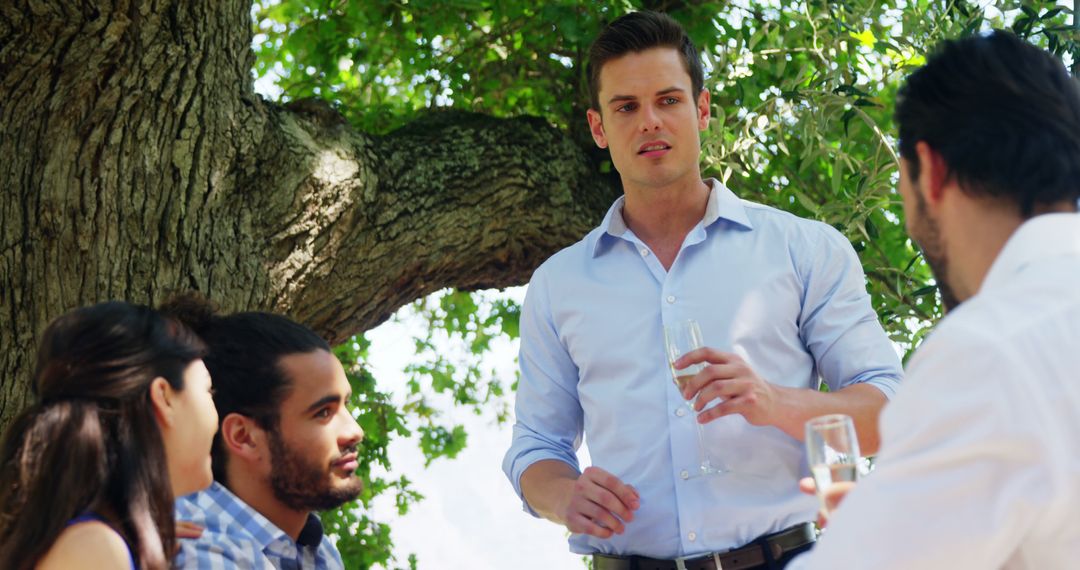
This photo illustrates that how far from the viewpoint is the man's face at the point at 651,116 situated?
375 cm

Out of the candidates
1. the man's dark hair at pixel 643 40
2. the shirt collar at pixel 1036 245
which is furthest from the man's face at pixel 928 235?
the man's dark hair at pixel 643 40

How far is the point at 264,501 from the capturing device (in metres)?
3.14

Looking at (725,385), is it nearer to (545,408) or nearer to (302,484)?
(545,408)

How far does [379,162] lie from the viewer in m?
5.27

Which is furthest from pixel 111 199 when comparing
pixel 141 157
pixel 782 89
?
pixel 782 89

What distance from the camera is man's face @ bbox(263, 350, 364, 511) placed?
3.12 meters

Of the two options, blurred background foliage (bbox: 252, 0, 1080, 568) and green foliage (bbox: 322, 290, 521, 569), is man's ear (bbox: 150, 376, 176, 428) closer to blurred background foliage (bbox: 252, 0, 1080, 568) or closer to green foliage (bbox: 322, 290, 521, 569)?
blurred background foliage (bbox: 252, 0, 1080, 568)

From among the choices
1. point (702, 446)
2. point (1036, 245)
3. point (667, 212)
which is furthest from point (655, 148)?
point (1036, 245)

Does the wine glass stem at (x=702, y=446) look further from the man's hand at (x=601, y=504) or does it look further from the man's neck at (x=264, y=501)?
the man's neck at (x=264, y=501)

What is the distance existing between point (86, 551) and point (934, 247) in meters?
1.60

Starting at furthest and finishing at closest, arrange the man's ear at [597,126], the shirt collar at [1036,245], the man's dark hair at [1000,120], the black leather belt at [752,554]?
the man's ear at [597,126] < the black leather belt at [752,554] < the man's dark hair at [1000,120] < the shirt collar at [1036,245]

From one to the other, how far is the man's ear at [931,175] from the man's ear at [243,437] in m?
1.78

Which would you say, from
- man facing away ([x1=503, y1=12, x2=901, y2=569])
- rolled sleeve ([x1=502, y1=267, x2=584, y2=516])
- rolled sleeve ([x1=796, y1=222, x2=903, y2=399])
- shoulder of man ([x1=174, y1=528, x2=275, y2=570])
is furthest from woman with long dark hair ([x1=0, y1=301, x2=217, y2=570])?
rolled sleeve ([x1=796, y1=222, x2=903, y2=399])

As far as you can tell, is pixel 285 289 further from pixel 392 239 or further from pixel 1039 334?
pixel 1039 334
